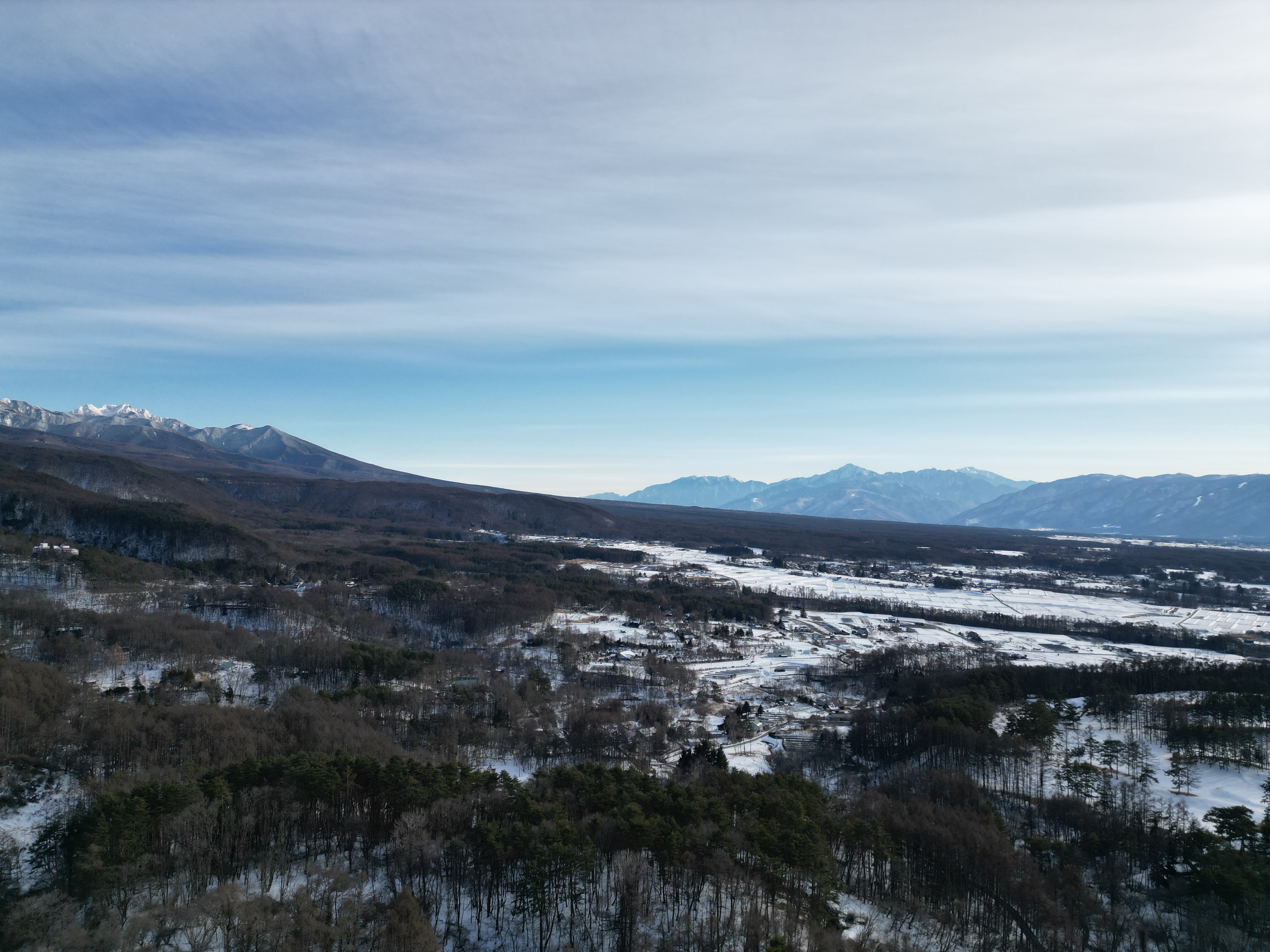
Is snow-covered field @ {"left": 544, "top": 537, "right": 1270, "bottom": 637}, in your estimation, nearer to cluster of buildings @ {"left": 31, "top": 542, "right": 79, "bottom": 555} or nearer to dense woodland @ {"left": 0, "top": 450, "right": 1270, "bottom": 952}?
dense woodland @ {"left": 0, "top": 450, "right": 1270, "bottom": 952}

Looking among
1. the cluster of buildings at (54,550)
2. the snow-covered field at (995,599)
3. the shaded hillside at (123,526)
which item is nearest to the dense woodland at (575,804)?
the cluster of buildings at (54,550)

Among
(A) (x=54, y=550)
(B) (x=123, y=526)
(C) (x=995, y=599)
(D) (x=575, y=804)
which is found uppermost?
(B) (x=123, y=526)

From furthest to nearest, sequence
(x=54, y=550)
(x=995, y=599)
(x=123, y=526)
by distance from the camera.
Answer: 1. (x=995, y=599)
2. (x=123, y=526)
3. (x=54, y=550)

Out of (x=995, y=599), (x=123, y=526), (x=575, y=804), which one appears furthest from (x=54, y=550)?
(x=995, y=599)

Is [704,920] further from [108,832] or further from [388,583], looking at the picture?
[388,583]

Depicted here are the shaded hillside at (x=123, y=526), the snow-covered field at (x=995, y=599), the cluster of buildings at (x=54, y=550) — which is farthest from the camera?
the shaded hillside at (x=123, y=526)

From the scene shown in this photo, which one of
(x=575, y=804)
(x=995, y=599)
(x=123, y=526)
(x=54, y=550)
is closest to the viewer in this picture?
(x=575, y=804)

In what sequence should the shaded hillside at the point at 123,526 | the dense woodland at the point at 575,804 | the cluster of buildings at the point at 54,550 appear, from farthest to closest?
the shaded hillside at the point at 123,526 → the cluster of buildings at the point at 54,550 → the dense woodland at the point at 575,804

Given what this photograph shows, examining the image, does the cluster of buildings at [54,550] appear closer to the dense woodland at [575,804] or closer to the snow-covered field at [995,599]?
the dense woodland at [575,804]

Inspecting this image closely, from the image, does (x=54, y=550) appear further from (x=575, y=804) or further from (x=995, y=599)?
(x=995, y=599)
